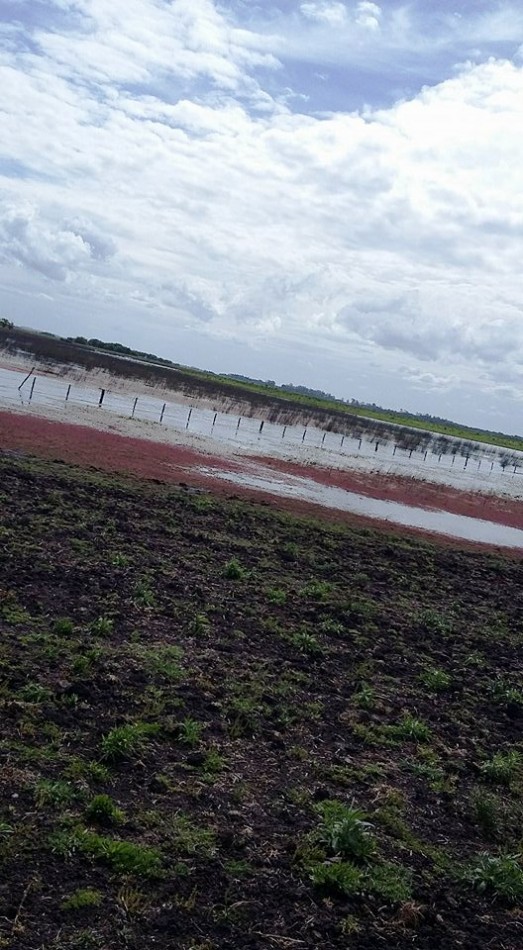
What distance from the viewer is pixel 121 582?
1209cm

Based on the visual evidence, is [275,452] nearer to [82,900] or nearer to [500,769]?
[500,769]

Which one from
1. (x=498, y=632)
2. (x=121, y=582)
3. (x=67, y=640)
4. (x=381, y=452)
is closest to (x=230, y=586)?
(x=121, y=582)

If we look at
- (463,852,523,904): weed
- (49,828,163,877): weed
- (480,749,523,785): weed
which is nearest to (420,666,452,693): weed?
(480,749,523,785): weed

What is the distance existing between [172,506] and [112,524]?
4198 mm

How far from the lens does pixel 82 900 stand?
16.5 ft

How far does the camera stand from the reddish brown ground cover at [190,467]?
26234mm

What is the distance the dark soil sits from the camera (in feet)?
17.6

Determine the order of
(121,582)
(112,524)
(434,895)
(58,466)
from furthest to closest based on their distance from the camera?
(58,466) → (112,524) → (121,582) → (434,895)

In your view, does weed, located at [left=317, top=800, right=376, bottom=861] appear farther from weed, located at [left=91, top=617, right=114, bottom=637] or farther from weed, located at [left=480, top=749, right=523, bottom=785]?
weed, located at [left=91, top=617, right=114, bottom=637]

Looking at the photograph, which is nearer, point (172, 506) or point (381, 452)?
point (172, 506)

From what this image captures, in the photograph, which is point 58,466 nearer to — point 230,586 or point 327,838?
point 230,586

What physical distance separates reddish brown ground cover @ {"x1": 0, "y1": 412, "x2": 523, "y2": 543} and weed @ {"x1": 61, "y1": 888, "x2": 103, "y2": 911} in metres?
20.2

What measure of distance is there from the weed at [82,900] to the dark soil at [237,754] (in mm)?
15

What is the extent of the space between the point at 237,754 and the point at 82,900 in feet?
8.91
